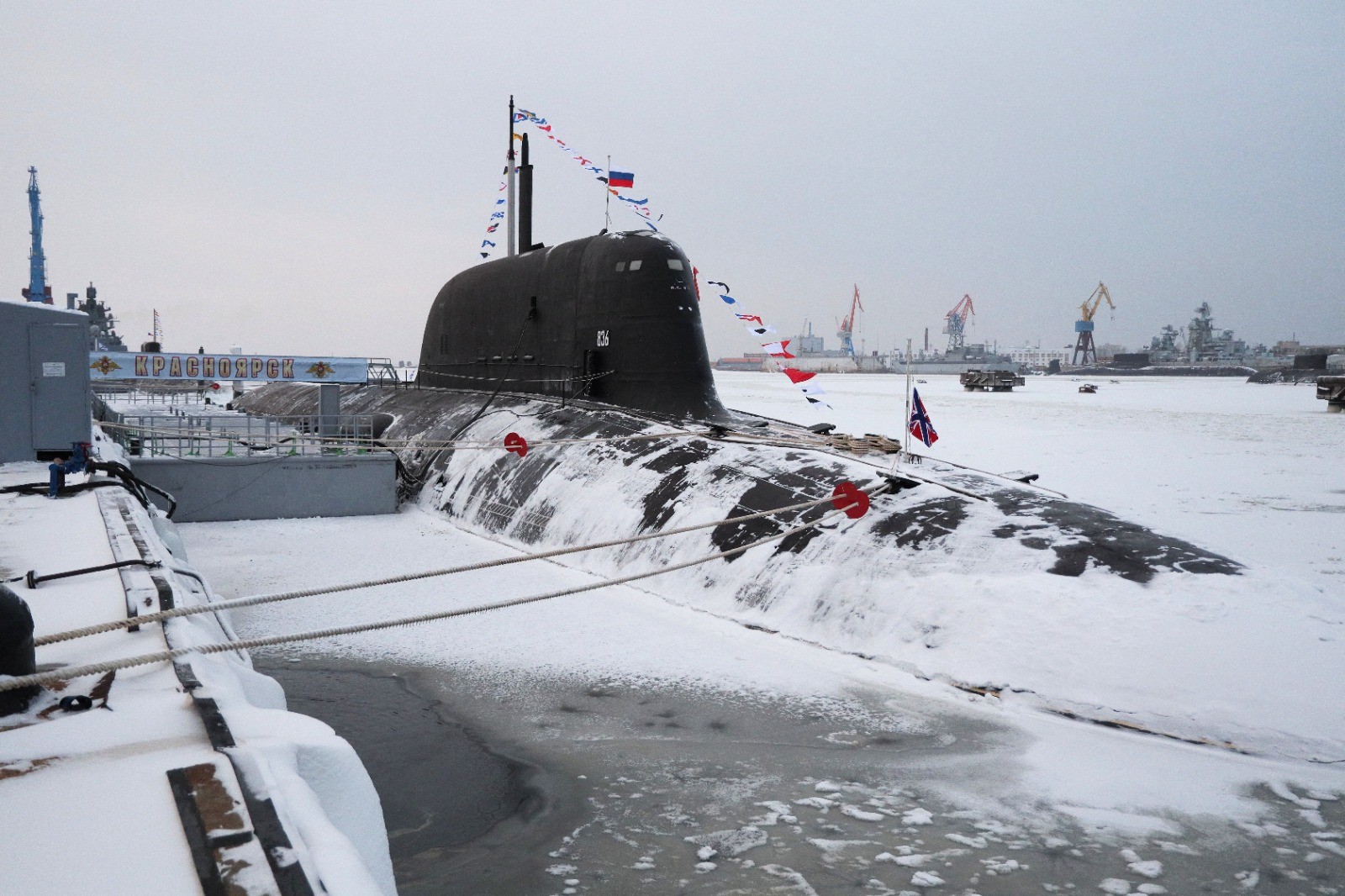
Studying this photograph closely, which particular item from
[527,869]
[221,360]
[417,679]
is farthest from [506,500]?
[221,360]

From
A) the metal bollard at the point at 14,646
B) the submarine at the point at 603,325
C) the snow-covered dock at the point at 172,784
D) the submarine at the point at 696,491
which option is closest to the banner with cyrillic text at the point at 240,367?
the submarine at the point at 696,491

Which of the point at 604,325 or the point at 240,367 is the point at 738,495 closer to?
the point at 604,325

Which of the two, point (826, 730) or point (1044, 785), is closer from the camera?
point (1044, 785)

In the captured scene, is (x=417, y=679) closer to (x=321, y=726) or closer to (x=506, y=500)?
(x=321, y=726)

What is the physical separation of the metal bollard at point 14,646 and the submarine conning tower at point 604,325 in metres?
9.57

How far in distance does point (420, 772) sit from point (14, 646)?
2633 millimetres

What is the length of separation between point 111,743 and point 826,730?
13.5 feet

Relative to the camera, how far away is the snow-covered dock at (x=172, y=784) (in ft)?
7.28

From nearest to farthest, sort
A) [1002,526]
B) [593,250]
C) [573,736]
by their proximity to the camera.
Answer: [573,736] < [1002,526] < [593,250]

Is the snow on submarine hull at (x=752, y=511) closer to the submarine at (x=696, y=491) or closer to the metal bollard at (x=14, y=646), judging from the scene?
the submarine at (x=696, y=491)

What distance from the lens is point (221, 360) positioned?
86.2ft

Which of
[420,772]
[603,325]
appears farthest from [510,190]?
[420,772]

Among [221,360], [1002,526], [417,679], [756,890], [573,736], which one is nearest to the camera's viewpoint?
[756,890]

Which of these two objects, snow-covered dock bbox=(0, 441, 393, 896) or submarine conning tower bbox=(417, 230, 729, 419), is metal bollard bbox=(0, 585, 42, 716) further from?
submarine conning tower bbox=(417, 230, 729, 419)
